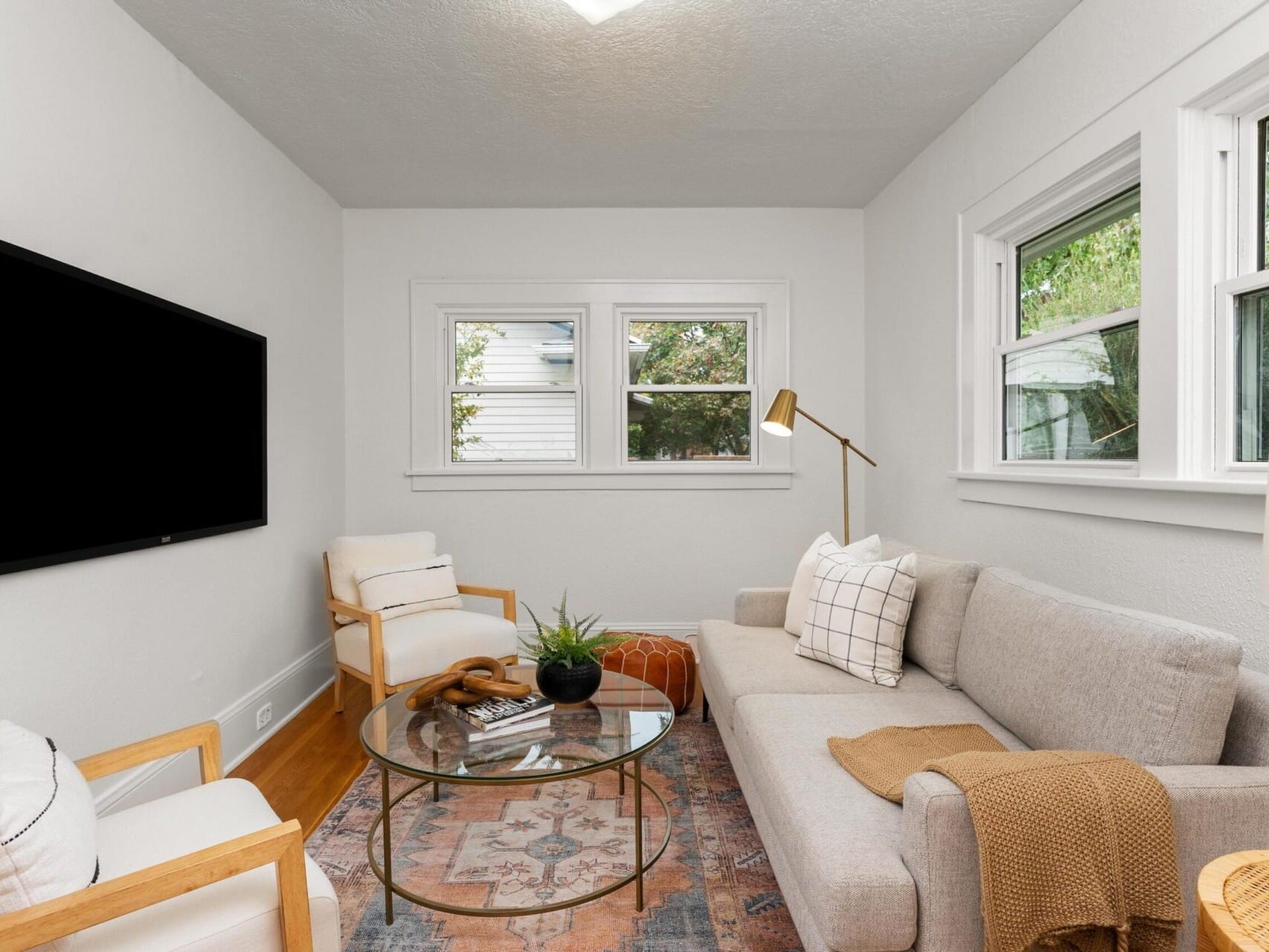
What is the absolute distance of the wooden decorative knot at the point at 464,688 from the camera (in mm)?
2225

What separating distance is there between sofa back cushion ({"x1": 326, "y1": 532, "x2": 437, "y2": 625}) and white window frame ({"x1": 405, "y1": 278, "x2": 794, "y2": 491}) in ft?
2.19

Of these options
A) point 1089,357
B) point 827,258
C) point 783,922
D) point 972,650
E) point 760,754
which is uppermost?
point 827,258

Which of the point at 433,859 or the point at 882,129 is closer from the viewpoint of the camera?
the point at 433,859

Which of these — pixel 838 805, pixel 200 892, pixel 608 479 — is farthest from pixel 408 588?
pixel 838 805

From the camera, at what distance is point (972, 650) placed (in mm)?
2285

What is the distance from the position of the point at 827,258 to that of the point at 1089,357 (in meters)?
2.08

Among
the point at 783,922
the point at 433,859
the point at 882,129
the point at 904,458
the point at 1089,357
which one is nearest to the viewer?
the point at 783,922

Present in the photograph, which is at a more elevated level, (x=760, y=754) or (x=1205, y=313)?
(x=1205, y=313)

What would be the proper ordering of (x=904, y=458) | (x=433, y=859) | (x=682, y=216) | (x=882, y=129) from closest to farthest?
(x=433, y=859) → (x=882, y=129) → (x=904, y=458) → (x=682, y=216)

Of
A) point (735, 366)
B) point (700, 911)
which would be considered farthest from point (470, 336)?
point (700, 911)

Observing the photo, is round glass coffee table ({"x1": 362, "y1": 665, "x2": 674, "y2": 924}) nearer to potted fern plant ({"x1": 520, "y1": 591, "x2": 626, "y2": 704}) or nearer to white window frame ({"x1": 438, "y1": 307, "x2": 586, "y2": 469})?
potted fern plant ({"x1": 520, "y1": 591, "x2": 626, "y2": 704})

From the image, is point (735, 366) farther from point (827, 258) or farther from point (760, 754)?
point (760, 754)

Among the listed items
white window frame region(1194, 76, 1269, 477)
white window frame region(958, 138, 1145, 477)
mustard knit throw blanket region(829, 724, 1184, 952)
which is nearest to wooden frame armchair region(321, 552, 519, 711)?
mustard knit throw blanket region(829, 724, 1184, 952)

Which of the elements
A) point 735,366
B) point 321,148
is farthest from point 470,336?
point 735,366
